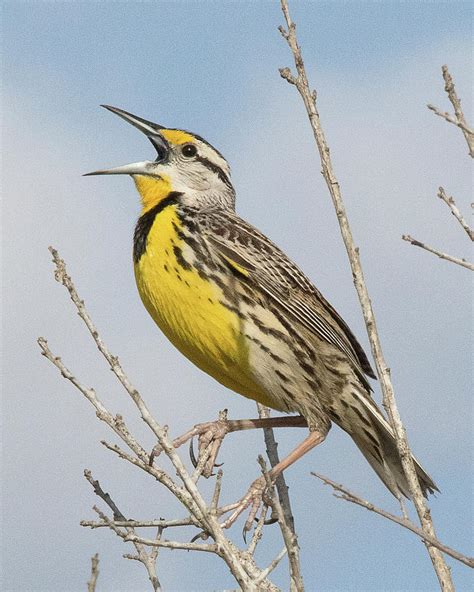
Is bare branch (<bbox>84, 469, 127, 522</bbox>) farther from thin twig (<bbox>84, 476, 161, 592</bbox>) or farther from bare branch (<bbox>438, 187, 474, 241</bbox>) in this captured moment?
bare branch (<bbox>438, 187, 474, 241</bbox>)

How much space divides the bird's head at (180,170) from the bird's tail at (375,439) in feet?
5.00

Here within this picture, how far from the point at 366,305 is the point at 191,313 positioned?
1602mm

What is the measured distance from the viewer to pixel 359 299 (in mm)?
4125

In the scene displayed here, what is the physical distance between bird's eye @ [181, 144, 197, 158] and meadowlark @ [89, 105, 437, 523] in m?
0.32

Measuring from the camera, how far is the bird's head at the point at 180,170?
6344mm

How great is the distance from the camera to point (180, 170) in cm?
655

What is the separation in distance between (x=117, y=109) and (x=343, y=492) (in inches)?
138

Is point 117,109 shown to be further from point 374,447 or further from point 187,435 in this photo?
point 374,447

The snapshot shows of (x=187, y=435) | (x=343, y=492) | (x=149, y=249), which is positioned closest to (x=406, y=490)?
(x=187, y=435)

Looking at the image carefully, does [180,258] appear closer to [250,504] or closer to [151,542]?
[250,504]

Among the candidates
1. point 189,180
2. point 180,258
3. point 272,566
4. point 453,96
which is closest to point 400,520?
point 272,566

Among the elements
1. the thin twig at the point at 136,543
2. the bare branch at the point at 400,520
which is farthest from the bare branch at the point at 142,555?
the bare branch at the point at 400,520

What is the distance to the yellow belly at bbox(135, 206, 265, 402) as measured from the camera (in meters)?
5.54

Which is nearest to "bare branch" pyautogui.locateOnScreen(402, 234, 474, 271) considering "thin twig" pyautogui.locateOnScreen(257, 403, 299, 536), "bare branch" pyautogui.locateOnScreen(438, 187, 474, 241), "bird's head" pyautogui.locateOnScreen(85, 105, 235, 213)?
"bare branch" pyautogui.locateOnScreen(438, 187, 474, 241)
